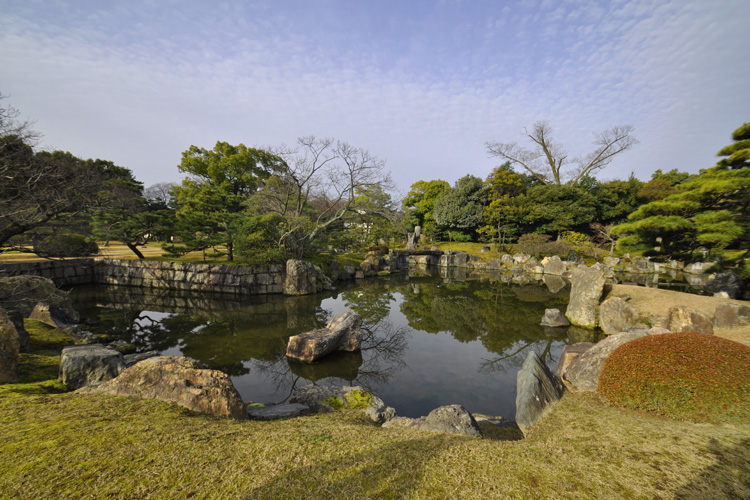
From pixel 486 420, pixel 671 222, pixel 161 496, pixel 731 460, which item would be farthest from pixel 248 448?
pixel 671 222

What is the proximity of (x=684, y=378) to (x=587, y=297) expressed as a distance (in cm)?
734

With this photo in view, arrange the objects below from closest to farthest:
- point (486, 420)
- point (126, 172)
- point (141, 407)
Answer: point (141, 407)
point (486, 420)
point (126, 172)

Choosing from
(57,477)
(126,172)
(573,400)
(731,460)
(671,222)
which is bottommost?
(573,400)

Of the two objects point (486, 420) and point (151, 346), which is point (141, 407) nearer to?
point (486, 420)

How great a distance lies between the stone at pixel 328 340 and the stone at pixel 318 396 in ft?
6.49

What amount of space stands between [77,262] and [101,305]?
7279 mm

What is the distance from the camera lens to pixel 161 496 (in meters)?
2.08

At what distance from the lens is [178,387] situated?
3941 mm

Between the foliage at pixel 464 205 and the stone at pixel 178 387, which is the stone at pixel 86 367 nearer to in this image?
A: the stone at pixel 178 387

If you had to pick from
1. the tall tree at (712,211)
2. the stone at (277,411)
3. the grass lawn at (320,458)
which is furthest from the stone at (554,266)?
the stone at (277,411)

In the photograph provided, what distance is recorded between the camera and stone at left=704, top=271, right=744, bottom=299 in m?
11.5

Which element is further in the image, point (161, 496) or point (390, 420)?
point (390, 420)

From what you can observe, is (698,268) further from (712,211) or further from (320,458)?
(320,458)

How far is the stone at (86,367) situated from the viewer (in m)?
4.25
